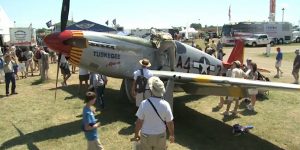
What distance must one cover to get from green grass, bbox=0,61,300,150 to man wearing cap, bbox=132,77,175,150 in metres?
2.71

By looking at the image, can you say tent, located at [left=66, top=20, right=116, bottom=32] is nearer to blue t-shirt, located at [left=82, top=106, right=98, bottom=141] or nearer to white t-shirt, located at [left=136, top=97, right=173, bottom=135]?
blue t-shirt, located at [left=82, top=106, right=98, bottom=141]

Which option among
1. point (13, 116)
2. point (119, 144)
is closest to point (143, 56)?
point (119, 144)

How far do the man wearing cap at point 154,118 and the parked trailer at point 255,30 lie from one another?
146ft

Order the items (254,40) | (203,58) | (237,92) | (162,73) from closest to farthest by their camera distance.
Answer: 1. (237,92)
2. (162,73)
3. (203,58)
4. (254,40)

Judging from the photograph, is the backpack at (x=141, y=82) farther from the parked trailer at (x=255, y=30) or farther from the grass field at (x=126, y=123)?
the parked trailer at (x=255, y=30)

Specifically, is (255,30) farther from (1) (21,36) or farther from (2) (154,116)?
(2) (154,116)

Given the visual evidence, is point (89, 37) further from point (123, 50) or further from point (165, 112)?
point (165, 112)

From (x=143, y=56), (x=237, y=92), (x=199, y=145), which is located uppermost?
(x=143, y=56)

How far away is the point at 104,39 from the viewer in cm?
1041

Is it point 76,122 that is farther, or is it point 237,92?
point 76,122

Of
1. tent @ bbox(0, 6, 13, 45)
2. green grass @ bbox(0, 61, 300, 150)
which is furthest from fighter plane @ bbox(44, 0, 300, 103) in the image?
tent @ bbox(0, 6, 13, 45)

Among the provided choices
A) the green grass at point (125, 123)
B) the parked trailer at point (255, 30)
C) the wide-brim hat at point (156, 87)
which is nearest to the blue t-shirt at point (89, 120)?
the wide-brim hat at point (156, 87)

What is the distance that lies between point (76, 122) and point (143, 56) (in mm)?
2936

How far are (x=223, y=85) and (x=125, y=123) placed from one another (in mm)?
2999
